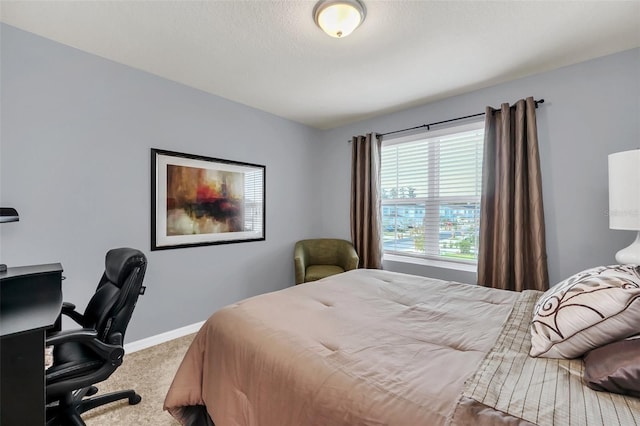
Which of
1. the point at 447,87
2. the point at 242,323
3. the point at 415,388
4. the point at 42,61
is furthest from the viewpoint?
the point at 447,87

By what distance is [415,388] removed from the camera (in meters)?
0.86

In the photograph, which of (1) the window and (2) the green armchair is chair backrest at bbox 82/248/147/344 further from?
(1) the window

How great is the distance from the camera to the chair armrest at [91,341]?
4.27ft

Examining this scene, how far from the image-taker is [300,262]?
134 inches

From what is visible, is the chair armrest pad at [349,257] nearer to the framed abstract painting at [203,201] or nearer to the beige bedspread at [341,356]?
the framed abstract painting at [203,201]

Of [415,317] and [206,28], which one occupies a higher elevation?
[206,28]

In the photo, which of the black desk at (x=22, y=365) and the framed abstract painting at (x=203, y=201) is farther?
the framed abstract painting at (x=203, y=201)

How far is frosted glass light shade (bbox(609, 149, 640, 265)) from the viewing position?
5.41ft

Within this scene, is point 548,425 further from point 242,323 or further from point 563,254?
point 563,254

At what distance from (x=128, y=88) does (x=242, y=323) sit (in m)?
2.38

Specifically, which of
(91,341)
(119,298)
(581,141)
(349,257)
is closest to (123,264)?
(119,298)

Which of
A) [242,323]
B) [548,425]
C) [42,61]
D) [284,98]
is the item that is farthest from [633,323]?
[42,61]

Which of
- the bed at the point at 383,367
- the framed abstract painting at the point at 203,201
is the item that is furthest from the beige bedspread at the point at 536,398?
the framed abstract painting at the point at 203,201

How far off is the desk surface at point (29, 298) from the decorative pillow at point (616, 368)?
1885 millimetres
